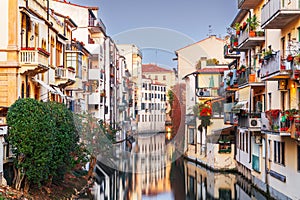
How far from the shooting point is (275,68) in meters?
17.0

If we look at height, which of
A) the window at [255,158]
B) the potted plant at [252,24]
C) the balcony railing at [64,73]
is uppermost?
the potted plant at [252,24]

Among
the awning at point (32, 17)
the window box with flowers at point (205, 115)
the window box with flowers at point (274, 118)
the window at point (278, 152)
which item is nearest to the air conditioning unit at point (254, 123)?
the window at point (278, 152)

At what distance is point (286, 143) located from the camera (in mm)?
18250

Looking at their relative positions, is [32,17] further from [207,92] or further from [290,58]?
[207,92]

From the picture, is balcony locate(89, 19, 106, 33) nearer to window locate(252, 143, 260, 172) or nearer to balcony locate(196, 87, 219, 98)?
balcony locate(196, 87, 219, 98)

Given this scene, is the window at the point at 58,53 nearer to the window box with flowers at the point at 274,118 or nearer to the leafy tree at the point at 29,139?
the leafy tree at the point at 29,139

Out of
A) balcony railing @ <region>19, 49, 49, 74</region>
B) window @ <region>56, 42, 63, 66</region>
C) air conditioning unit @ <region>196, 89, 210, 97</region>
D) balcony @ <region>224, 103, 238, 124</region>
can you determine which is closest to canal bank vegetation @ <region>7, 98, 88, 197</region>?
balcony railing @ <region>19, 49, 49, 74</region>

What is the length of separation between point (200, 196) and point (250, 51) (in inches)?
334

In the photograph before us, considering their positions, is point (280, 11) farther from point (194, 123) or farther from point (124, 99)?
point (124, 99)

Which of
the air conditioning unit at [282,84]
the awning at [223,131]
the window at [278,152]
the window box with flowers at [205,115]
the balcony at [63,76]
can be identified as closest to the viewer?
the air conditioning unit at [282,84]

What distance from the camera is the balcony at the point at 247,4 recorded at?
929 inches

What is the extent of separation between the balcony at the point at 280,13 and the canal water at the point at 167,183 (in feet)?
22.3

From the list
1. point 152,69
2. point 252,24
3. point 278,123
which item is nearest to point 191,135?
point 252,24

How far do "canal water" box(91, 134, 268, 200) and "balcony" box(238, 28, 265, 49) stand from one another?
6549mm
